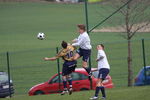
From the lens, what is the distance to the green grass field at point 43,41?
3419 centimetres

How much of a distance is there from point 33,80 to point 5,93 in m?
4.96

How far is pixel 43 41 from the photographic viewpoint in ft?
181

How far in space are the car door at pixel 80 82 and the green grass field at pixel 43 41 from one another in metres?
1.95

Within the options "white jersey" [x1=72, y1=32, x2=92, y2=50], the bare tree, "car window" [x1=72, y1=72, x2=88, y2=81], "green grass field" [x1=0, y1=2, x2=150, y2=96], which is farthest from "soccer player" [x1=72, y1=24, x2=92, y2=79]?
the bare tree

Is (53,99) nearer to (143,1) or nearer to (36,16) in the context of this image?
(143,1)

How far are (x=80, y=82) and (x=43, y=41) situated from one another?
24.8 meters

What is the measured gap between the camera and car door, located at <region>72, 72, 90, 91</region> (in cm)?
3027

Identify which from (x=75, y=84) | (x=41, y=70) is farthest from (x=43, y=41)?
(x=75, y=84)

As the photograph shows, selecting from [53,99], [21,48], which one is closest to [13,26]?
[21,48]

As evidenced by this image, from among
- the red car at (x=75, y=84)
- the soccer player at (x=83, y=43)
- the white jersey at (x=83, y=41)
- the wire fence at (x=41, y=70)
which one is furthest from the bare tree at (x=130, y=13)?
the white jersey at (x=83, y=41)

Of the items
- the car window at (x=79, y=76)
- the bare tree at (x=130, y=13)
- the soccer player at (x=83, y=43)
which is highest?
the bare tree at (x=130, y=13)

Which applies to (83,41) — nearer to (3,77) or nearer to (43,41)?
(3,77)

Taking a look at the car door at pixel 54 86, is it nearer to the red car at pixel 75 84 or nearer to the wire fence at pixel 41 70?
the red car at pixel 75 84

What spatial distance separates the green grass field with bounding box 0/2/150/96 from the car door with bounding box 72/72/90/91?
195 cm
